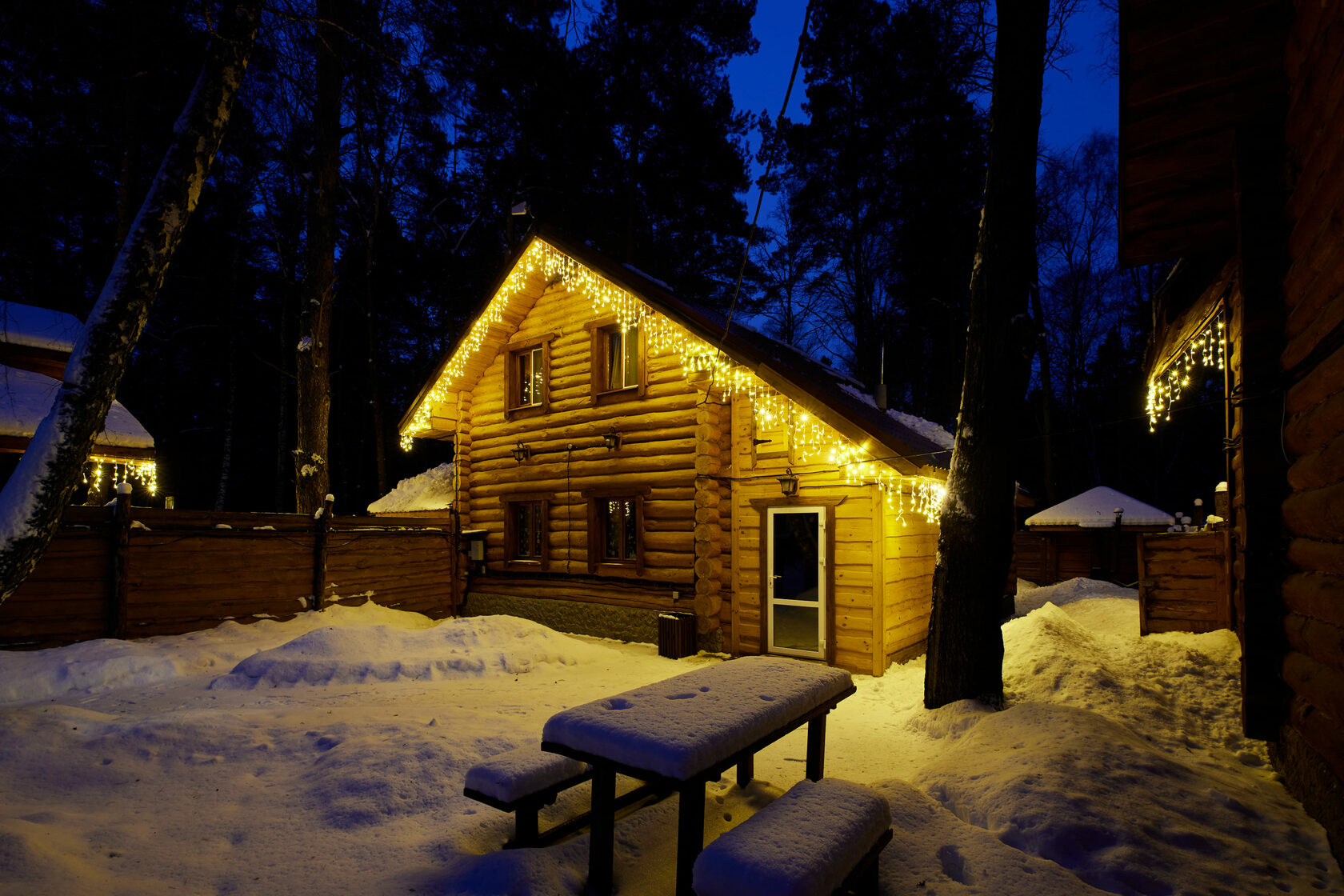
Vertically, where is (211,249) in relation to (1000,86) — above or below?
above

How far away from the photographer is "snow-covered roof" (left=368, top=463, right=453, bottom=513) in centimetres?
1495

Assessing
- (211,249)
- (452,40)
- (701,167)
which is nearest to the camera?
(452,40)

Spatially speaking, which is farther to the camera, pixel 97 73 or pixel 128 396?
pixel 128 396

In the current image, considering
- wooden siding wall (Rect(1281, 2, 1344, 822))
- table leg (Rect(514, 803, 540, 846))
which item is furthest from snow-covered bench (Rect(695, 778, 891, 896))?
wooden siding wall (Rect(1281, 2, 1344, 822))

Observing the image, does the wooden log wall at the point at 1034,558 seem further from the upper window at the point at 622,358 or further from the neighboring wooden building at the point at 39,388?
the neighboring wooden building at the point at 39,388

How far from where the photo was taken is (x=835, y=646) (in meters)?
8.84

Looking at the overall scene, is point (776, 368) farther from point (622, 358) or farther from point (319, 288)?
point (319, 288)

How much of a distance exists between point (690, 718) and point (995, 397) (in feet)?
15.2

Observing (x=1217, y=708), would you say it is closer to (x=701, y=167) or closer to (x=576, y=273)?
(x=576, y=273)

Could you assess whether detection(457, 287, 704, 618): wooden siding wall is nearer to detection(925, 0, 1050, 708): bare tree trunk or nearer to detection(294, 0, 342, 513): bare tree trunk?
detection(294, 0, 342, 513): bare tree trunk

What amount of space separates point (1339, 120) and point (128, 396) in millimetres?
29945

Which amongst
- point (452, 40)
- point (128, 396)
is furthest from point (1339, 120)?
point (128, 396)

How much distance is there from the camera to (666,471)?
10602 millimetres

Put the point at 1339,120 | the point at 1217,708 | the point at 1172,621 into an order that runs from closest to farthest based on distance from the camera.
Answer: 1. the point at 1339,120
2. the point at 1217,708
3. the point at 1172,621
